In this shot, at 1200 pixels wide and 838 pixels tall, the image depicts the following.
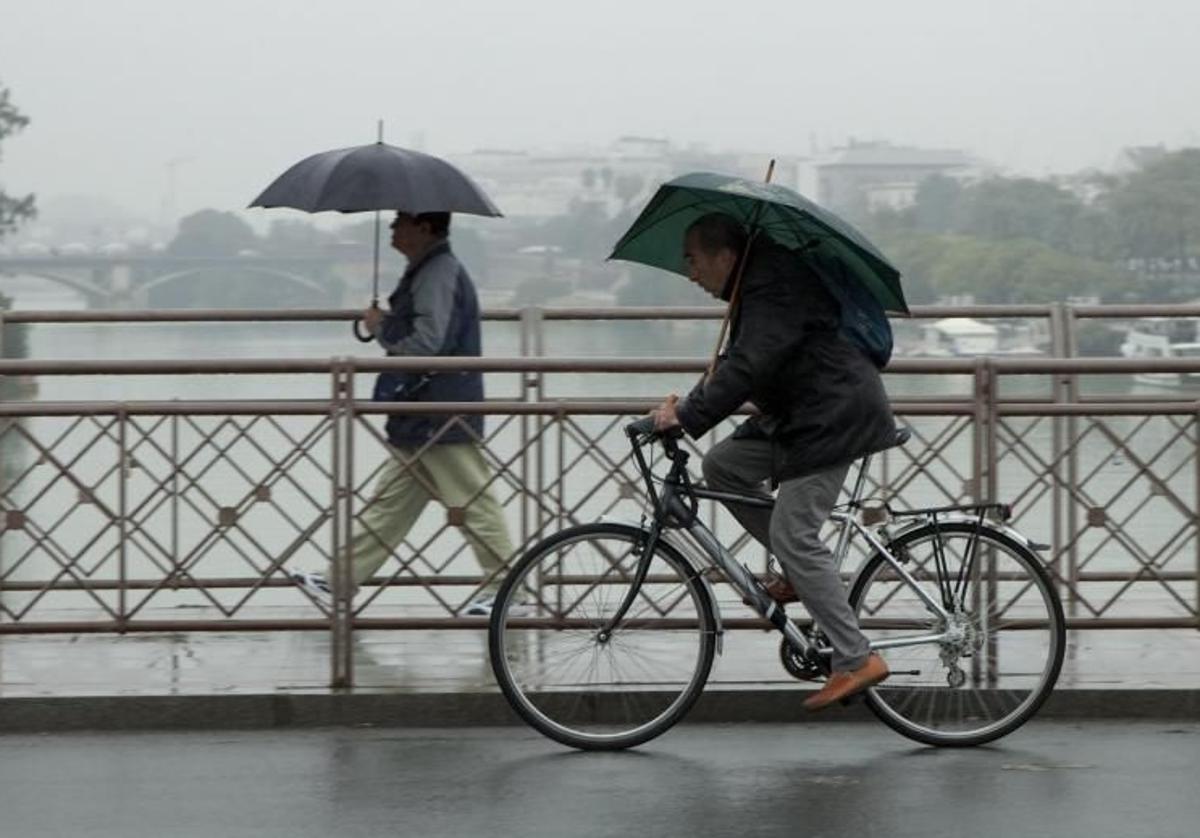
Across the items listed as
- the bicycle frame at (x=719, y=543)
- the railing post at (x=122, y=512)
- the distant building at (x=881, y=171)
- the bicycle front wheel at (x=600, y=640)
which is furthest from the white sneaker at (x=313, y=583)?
the distant building at (x=881, y=171)

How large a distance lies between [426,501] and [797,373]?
75.3 inches

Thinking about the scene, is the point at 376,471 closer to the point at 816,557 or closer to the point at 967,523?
the point at 816,557

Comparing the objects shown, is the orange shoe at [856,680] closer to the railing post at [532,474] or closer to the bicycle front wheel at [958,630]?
the bicycle front wheel at [958,630]

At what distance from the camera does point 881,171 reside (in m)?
12.7

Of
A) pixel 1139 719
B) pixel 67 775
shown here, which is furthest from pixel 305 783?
pixel 1139 719

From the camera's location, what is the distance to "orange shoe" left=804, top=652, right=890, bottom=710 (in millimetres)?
6660

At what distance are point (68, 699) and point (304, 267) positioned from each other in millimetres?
4674

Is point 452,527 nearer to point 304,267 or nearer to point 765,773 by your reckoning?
point 765,773

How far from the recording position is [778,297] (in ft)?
21.3

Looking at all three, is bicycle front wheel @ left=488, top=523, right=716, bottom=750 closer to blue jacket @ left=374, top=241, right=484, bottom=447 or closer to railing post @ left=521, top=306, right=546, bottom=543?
railing post @ left=521, top=306, right=546, bottom=543

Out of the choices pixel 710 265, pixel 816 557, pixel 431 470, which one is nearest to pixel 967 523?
pixel 816 557

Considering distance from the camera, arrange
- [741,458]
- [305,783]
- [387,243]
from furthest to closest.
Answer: [387,243], [741,458], [305,783]

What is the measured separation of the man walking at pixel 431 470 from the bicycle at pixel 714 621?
101 centimetres

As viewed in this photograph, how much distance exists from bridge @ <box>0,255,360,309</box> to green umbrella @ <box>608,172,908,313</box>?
4273 millimetres
